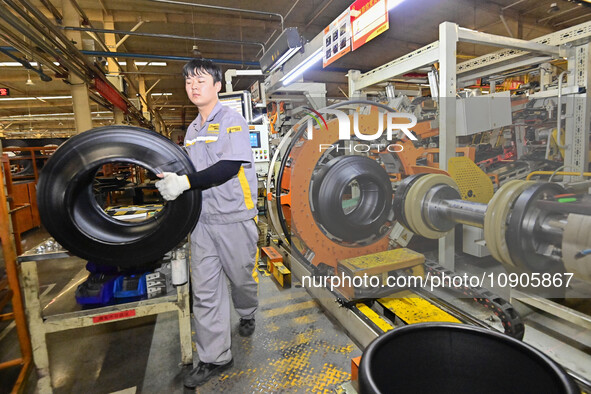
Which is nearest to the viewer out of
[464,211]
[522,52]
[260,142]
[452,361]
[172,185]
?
[452,361]

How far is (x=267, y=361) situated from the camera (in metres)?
1.91

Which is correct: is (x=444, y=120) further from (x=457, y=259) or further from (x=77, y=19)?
(x=77, y=19)

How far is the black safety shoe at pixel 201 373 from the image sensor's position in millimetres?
1718

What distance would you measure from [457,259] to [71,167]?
313 centimetres

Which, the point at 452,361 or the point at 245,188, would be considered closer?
the point at 452,361

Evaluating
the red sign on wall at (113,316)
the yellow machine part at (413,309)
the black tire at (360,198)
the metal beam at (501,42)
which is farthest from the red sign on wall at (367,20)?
the red sign on wall at (113,316)

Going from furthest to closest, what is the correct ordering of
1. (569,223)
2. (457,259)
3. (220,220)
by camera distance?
(457,259) → (220,220) → (569,223)

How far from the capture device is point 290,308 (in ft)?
8.25

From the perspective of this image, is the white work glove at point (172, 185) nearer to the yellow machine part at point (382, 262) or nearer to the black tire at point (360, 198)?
the black tire at point (360, 198)

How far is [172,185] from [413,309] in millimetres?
1669

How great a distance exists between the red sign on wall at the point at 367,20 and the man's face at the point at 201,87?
1.33 m

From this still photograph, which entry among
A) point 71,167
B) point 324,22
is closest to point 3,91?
point 324,22

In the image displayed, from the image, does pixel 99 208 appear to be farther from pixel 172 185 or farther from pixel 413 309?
pixel 413 309

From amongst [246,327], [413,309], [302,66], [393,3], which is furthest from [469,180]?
[302,66]
